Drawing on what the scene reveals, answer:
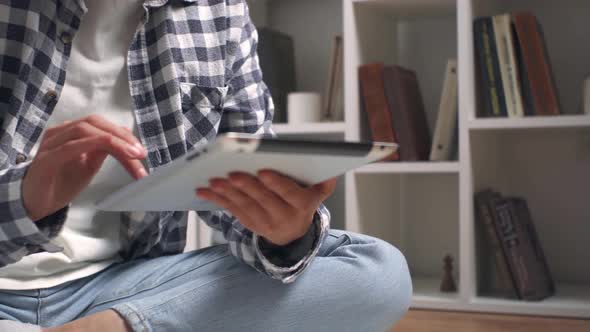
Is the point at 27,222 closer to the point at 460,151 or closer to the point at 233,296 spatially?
the point at 233,296

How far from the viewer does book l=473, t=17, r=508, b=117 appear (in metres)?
1.70

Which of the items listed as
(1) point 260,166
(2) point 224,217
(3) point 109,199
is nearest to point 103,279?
(2) point 224,217

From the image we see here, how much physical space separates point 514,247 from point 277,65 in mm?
748

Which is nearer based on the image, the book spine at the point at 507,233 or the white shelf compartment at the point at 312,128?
the book spine at the point at 507,233

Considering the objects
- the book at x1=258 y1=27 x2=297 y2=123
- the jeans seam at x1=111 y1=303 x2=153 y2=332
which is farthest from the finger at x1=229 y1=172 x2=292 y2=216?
the book at x1=258 y1=27 x2=297 y2=123

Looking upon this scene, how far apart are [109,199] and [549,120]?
1138 millimetres

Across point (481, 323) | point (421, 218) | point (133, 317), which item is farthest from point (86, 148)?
A: point (421, 218)

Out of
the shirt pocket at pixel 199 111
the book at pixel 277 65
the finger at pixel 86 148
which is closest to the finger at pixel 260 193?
the finger at pixel 86 148

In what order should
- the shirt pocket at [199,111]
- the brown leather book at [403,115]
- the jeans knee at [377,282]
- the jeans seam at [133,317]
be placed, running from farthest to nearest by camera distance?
the brown leather book at [403,115], the shirt pocket at [199,111], the jeans knee at [377,282], the jeans seam at [133,317]

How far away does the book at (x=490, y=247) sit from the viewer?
1725 mm

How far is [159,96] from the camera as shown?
1041 millimetres

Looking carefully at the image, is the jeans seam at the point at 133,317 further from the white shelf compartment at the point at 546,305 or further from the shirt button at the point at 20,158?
the white shelf compartment at the point at 546,305

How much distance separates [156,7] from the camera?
105cm

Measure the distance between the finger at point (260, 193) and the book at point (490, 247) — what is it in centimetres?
106
